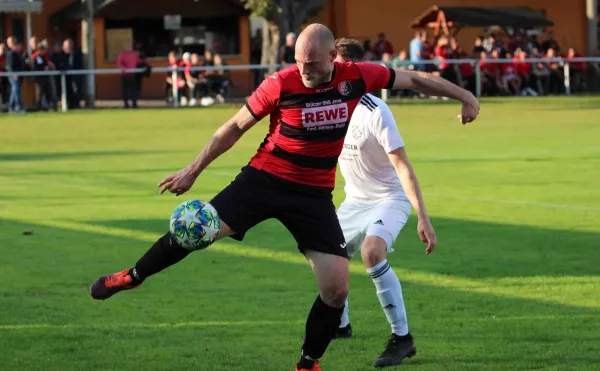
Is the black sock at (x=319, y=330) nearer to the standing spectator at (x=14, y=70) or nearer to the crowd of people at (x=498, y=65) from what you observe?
the standing spectator at (x=14, y=70)

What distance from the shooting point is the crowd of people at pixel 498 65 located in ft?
126

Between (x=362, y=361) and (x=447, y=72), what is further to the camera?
(x=447, y=72)

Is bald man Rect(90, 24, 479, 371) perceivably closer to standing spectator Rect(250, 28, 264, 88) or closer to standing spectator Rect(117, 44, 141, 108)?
standing spectator Rect(117, 44, 141, 108)

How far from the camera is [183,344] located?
8.23 meters

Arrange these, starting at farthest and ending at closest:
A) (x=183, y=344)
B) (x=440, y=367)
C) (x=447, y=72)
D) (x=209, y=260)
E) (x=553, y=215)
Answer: (x=447, y=72) → (x=553, y=215) → (x=209, y=260) → (x=183, y=344) → (x=440, y=367)

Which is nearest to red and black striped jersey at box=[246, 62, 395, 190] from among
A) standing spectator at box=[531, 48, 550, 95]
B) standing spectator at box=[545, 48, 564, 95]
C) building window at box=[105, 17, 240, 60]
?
standing spectator at box=[531, 48, 550, 95]

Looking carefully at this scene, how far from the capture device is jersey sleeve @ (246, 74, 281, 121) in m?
7.00

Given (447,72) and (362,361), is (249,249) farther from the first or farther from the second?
(447,72)

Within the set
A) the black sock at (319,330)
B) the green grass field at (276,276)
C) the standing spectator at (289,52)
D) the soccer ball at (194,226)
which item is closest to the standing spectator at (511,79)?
the standing spectator at (289,52)

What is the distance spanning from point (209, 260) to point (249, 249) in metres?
0.69

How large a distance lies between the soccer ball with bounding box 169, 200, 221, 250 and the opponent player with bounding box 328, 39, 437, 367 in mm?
1238

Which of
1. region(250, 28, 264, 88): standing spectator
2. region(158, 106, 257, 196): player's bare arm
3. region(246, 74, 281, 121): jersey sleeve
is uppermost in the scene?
region(250, 28, 264, 88): standing spectator

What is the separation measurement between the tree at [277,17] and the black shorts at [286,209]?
33260 millimetres

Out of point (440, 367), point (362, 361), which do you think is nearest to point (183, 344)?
point (362, 361)
